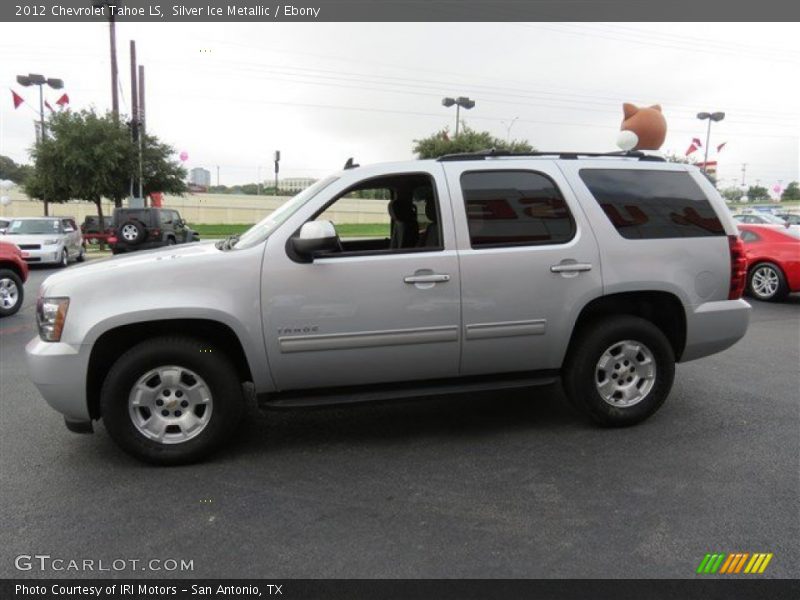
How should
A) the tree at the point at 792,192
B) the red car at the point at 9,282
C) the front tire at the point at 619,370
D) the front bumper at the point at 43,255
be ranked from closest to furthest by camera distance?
the front tire at the point at 619,370
the red car at the point at 9,282
the front bumper at the point at 43,255
the tree at the point at 792,192

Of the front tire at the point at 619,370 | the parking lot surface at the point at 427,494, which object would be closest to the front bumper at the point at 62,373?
the parking lot surface at the point at 427,494

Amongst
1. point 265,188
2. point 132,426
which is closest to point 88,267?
point 132,426

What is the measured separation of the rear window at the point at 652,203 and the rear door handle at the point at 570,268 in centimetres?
41

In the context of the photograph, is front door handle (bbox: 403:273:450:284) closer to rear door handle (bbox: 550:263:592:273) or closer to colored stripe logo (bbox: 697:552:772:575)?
rear door handle (bbox: 550:263:592:273)

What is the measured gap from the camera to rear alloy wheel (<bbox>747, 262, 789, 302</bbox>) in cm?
1017

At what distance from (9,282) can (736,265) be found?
384 inches

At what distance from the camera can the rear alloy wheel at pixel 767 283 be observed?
1017cm

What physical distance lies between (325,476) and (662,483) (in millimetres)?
1997

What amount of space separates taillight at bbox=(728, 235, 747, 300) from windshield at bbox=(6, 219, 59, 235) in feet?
57.3

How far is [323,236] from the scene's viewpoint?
3.55 m

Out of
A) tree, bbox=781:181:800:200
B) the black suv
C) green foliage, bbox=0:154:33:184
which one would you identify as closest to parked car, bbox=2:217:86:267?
the black suv

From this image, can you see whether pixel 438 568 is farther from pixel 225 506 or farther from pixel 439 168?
pixel 439 168

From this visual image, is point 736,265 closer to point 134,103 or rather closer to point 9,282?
point 9,282

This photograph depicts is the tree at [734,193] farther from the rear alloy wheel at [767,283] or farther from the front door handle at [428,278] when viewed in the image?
the front door handle at [428,278]
